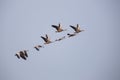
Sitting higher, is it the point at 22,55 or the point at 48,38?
the point at 48,38

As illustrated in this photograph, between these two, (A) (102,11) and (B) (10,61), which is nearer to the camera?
(A) (102,11)

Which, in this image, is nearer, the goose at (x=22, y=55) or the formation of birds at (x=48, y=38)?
the formation of birds at (x=48, y=38)

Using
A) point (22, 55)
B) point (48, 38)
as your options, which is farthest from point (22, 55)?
point (48, 38)

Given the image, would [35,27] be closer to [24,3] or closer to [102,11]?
[24,3]

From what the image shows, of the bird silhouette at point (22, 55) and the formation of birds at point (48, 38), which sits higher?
the formation of birds at point (48, 38)

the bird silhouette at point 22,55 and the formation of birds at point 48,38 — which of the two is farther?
the bird silhouette at point 22,55

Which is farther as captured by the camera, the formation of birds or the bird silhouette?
the bird silhouette

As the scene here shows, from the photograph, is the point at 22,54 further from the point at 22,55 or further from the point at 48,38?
the point at 48,38

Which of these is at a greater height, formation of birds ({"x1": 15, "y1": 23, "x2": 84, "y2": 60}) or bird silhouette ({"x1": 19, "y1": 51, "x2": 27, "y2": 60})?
formation of birds ({"x1": 15, "y1": 23, "x2": 84, "y2": 60})

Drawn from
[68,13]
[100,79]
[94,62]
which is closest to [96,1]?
[68,13]

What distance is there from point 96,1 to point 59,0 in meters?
0.33

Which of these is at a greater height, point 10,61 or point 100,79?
point 10,61

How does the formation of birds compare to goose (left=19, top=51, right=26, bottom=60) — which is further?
goose (left=19, top=51, right=26, bottom=60)

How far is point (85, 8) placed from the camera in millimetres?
2094
